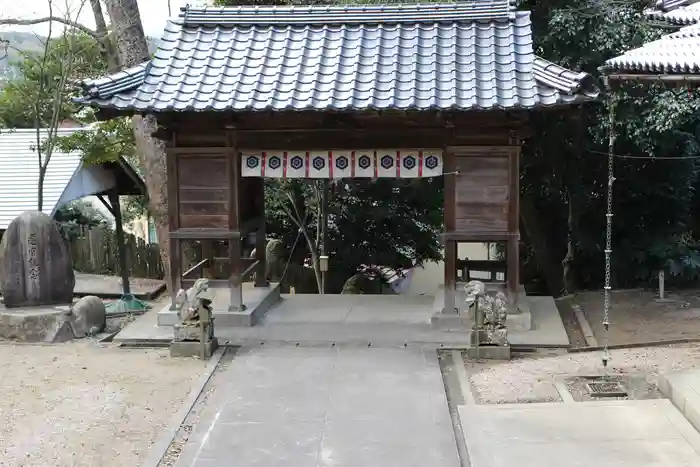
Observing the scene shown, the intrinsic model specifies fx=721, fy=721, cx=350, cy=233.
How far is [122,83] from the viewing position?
10.2 m

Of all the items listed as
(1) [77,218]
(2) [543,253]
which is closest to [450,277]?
(2) [543,253]

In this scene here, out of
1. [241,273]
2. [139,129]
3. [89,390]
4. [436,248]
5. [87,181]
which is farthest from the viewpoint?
[436,248]

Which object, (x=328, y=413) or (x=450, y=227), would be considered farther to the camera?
(x=450, y=227)

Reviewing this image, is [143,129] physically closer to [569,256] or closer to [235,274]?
[235,274]

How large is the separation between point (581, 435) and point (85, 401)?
207 inches

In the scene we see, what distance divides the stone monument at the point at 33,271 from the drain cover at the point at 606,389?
24.3ft

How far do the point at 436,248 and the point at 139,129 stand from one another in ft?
26.7

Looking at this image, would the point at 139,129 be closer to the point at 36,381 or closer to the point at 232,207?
the point at 232,207

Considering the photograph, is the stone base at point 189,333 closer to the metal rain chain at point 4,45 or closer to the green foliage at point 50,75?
the green foliage at point 50,75

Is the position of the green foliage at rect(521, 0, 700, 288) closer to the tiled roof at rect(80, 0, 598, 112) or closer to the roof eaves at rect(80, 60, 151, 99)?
the tiled roof at rect(80, 0, 598, 112)

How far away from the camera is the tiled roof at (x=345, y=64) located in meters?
9.63

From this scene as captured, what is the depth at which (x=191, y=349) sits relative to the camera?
375 inches

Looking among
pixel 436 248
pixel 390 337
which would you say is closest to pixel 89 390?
pixel 390 337

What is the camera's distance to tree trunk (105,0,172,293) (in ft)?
46.5
